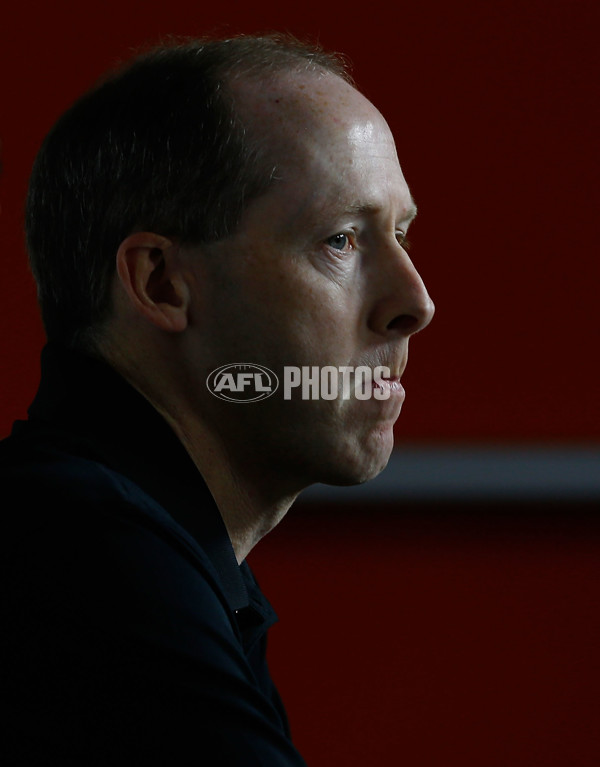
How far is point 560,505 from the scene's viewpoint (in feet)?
5.46

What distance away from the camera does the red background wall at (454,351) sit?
1.64 meters

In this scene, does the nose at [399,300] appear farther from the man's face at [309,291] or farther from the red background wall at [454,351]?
the red background wall at [454,351]

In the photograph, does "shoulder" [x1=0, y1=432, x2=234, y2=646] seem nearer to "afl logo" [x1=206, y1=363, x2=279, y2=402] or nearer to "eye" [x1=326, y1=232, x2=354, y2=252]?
"afl logo" [x1=206, y1=363, x2=279, y2=402]

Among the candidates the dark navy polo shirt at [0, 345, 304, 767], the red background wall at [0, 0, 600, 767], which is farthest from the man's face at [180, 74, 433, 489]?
the red background wall at [0, 0, 600, 767]

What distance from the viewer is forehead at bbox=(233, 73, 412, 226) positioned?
785 mm

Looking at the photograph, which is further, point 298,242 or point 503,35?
point 503,35

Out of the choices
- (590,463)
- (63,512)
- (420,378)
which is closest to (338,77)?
(63,512)

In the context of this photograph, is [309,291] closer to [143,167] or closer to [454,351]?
[143,167]

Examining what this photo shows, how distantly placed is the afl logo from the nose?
0.09m

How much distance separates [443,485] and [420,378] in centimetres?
17

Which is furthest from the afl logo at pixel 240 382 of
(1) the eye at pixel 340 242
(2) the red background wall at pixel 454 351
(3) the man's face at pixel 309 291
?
(2) the red background wall at pixel 454 351

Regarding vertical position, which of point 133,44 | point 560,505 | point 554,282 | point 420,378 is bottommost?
point 560,505

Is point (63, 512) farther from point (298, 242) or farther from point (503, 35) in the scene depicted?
point (503, 35)

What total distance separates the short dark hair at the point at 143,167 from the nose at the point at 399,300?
0.12 m
